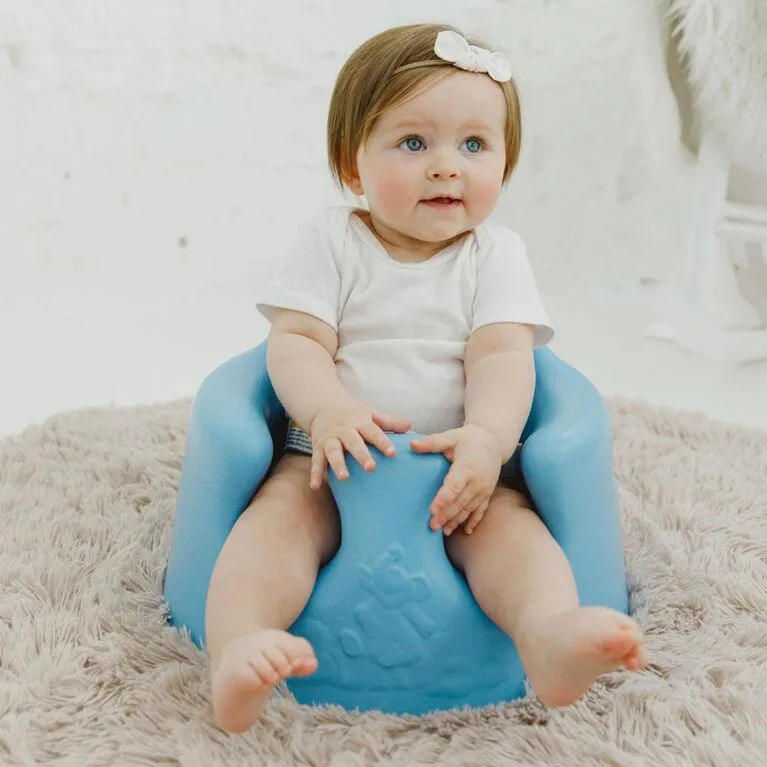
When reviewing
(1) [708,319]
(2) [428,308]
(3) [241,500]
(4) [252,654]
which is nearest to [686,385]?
(1) [708,319]

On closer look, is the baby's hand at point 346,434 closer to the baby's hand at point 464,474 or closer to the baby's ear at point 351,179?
the baby's hand at point 464,474

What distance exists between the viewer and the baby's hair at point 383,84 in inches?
41.4

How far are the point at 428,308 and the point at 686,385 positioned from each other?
3.56 ft

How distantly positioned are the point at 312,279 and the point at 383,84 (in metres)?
0.21

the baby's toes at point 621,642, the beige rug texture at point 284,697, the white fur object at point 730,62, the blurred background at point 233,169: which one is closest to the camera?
the baby's toes at point 621,642

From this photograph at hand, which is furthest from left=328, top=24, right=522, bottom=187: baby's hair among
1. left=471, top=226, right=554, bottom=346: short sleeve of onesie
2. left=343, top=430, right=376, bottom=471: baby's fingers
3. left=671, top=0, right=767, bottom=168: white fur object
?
left=671, top=0, right=767, bottom=168: white fur object

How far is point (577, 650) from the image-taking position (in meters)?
0.77

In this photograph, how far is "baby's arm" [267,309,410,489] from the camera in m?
0.94

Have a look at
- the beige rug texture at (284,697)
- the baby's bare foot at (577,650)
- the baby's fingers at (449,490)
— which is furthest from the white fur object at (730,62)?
the baby's bare foot at (577,650)

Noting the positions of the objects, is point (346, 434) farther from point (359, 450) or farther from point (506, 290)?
point (506, 290)

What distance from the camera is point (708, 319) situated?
209 cm

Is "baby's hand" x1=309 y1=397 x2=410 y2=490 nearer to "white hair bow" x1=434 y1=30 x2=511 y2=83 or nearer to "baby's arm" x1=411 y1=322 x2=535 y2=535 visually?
"baby's arm" x1=411 y1=322 x2=535 y2=535

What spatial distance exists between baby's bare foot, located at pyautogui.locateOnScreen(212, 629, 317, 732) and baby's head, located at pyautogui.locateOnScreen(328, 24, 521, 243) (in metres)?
0.47

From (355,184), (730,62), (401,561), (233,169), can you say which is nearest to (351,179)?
(355,184)
